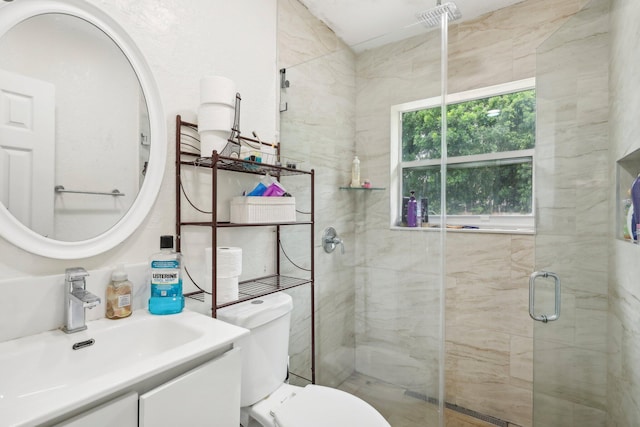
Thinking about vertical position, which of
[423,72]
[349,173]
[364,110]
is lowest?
[349,173]

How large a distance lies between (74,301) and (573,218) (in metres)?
2.01

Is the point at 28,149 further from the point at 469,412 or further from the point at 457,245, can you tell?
the point at 469,412

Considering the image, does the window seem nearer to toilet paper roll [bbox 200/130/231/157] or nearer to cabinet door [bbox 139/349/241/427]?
toilet paper roll [bbox 200/130/231/157]

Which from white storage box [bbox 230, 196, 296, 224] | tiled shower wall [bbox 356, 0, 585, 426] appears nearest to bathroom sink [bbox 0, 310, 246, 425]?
white storage box [bbox 230, 196, 296, 224]

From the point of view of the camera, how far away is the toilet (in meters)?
1.18

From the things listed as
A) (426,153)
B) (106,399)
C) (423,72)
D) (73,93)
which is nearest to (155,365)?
(106,399)

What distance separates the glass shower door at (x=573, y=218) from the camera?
1380 millimetres

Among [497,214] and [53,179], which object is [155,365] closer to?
[53,179]

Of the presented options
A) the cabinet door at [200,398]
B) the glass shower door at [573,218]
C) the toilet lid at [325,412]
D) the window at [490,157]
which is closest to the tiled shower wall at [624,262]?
the glass shower door at [573,218]

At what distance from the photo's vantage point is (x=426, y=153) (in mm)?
1563

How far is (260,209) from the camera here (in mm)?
1343

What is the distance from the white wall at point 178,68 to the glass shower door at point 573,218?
4.76 feet

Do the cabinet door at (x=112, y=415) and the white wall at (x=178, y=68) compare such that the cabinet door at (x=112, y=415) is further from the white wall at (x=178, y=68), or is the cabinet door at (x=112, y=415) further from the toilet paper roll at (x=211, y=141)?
the toilet paper roll at (x=211, y=141)

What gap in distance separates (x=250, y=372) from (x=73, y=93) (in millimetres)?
1171
